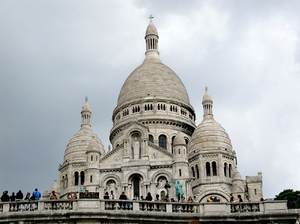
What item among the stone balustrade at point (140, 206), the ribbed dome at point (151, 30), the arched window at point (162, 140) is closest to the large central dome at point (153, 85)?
the ribbed dome at point (151, 30)

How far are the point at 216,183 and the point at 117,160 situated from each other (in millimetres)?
12509

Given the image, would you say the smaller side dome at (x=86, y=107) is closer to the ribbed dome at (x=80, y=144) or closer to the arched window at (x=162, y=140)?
the ribbed dome at (x=80, y=144)

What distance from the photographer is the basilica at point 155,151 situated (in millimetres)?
63844

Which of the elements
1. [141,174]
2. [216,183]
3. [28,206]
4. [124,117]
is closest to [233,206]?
[28,206]

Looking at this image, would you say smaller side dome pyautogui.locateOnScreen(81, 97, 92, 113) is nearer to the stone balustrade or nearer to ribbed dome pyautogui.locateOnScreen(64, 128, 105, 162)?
ribbed dome pyautogui.locateOnScreen(64, 128, 105, 162)

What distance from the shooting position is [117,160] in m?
66.2

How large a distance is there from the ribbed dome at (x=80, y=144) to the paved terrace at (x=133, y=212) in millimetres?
51869

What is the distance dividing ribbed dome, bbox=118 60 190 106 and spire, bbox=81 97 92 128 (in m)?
4.72

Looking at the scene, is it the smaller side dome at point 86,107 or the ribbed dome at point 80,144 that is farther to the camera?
the smaller side dome at point 86,107

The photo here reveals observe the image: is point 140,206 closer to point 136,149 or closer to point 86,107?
point 136,149

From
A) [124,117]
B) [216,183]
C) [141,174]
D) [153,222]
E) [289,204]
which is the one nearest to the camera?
[153,222]

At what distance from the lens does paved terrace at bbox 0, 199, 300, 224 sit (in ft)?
73.7

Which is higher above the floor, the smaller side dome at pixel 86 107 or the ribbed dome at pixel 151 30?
the ribbed dome at pixel 151 30

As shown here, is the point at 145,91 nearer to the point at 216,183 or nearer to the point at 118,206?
the point at 216,183
